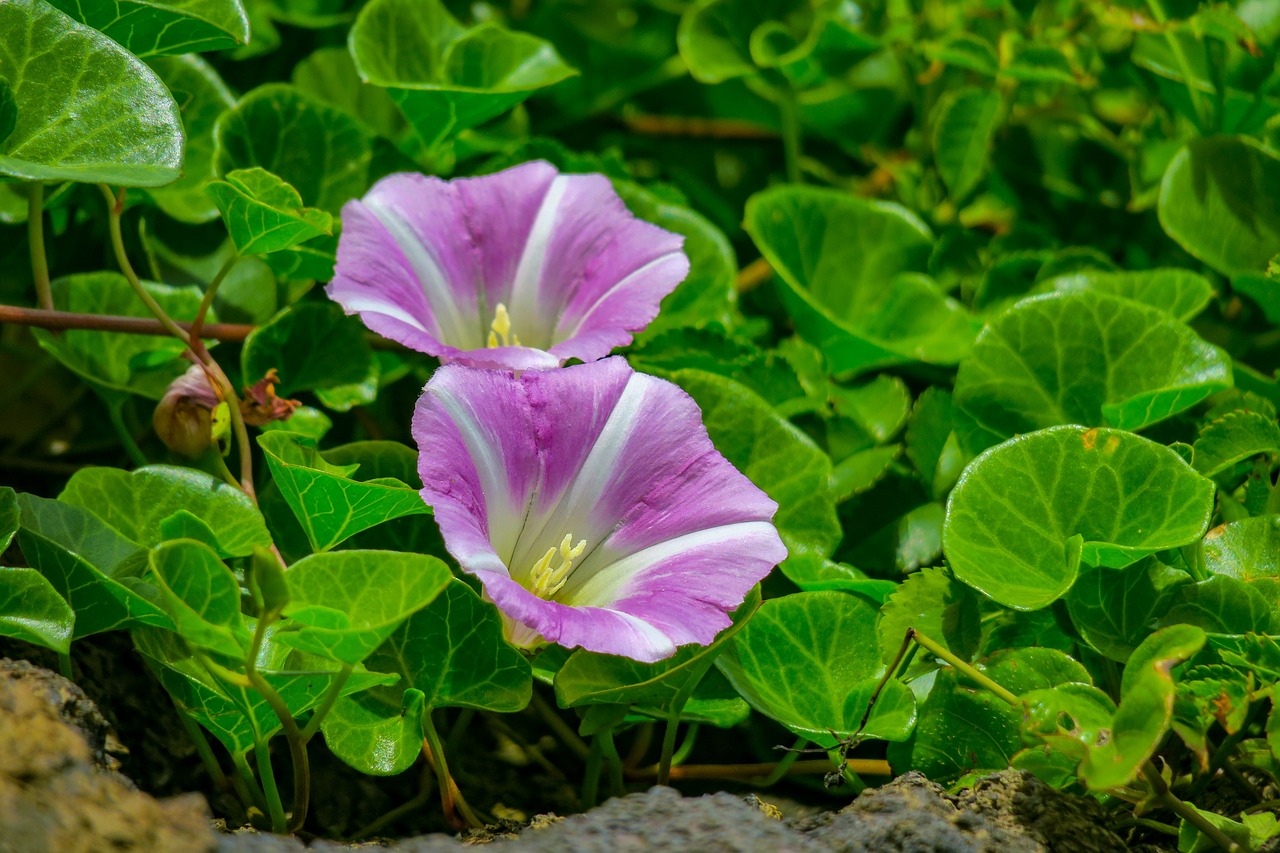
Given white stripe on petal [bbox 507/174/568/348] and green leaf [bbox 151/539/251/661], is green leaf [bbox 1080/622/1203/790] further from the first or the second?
white stripe on petal [bbox 507/174/568/348]

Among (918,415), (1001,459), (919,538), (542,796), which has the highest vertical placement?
(1001,459)

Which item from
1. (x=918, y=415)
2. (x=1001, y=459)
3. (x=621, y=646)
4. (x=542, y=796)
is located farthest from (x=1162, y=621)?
(x=542, y=796)

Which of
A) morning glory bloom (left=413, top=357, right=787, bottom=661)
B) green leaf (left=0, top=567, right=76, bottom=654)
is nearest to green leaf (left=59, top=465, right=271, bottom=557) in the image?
green leaf (left=0, top=567, right=76, bottom=654)

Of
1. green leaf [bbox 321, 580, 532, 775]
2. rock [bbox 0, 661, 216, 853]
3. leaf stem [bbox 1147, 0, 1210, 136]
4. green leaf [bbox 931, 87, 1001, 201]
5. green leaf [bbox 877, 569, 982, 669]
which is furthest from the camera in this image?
green leaf [bbox 931, 87, 1001, 201]

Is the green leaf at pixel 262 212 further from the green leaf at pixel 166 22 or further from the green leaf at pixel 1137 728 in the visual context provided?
the green leaf at pixel 1137 728

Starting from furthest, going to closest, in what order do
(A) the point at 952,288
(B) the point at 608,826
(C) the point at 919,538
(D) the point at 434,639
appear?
(A) the point at 952,288 < (C) the point at 919,538 < (D) the point at 434,639 < (B) the point at 608,826

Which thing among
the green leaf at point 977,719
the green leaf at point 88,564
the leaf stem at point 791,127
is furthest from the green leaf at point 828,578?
the leaf stem at point 791,127

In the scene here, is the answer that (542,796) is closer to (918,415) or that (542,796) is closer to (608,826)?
(608,826)

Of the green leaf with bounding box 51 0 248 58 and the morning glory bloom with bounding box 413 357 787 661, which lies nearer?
the morning glory bloom with bounding box 413 357 787 661
